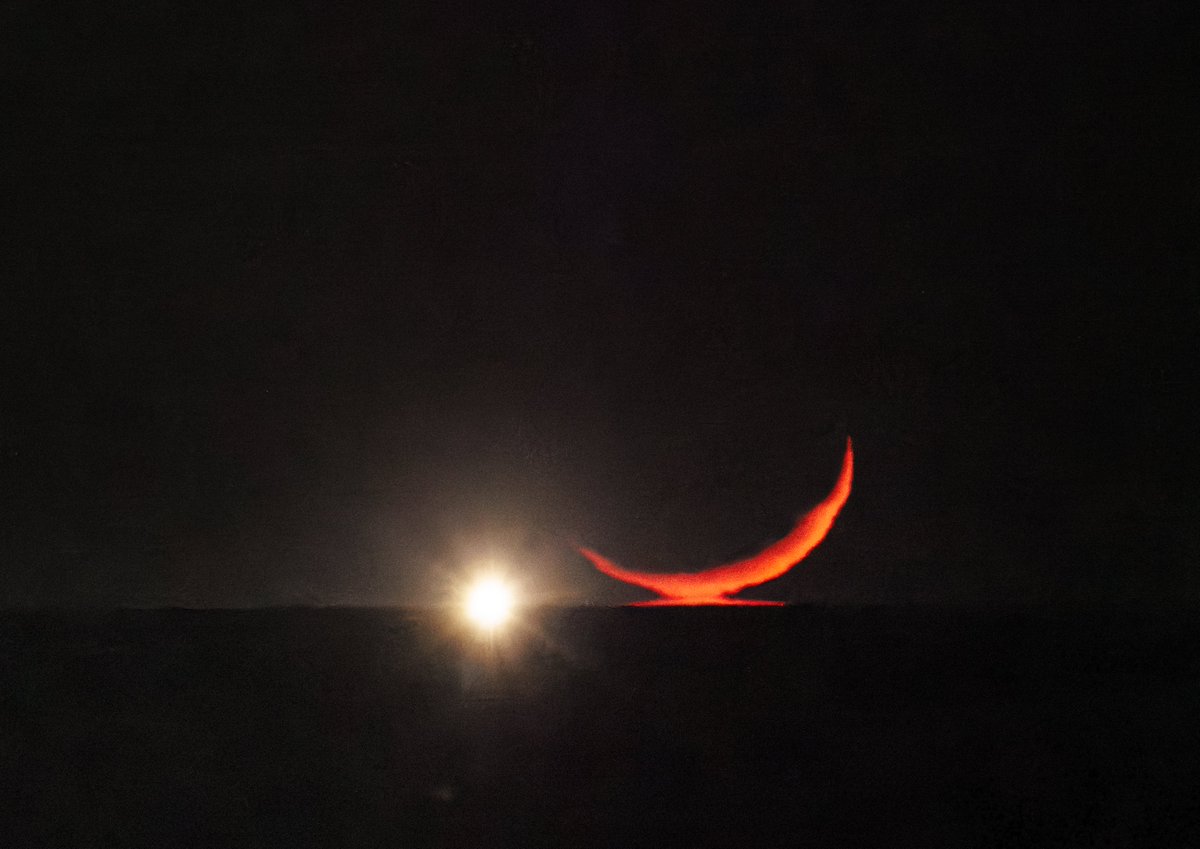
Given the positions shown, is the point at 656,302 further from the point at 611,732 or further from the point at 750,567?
the point at 611,732

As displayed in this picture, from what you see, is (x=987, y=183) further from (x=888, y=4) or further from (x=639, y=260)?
(x=639, y=260)

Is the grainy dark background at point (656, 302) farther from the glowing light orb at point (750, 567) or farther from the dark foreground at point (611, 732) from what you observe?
the dark foreground at point (611, 732)

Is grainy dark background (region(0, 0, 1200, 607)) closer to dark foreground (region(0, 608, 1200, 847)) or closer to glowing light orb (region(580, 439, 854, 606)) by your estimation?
glowing light orb (region(580, 439, 854, 606))

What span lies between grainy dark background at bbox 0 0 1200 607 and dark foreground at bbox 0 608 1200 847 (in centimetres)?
77

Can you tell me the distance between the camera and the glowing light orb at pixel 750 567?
64.3 inches

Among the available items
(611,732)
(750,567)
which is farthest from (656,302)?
(611,732)

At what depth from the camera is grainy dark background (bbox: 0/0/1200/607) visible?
65.0 inches

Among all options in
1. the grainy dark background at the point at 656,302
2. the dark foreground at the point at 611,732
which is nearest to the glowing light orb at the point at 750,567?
the grainy dark background at the point at 656,302

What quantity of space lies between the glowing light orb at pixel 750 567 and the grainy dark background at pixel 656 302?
0.02m

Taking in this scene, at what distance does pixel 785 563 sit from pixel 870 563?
15cm

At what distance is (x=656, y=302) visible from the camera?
1660 mm

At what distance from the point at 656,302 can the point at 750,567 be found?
0.48m

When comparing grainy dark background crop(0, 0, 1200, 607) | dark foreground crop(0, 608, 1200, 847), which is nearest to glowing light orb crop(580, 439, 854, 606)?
grainy dark background crop(0, 0, 1200, 607)

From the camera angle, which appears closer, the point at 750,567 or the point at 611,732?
the point at 611,732
